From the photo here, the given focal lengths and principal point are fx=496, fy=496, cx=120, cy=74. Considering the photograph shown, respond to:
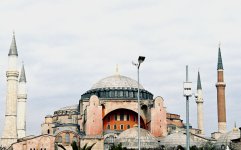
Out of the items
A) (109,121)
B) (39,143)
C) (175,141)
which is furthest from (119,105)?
(39,143)

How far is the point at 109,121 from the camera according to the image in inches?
2349

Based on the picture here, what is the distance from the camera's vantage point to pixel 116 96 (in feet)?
199

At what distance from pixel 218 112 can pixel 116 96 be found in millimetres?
12501

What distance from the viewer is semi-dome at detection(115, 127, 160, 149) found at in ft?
168

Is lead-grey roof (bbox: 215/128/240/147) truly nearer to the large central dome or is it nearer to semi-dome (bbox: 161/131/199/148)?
semi-dome (bbox: 161/131/199/148)

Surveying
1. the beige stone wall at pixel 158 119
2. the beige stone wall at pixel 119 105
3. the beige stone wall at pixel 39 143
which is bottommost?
the beige stone wall at pixel 39 143

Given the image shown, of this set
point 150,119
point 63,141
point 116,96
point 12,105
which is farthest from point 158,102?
point 12,105

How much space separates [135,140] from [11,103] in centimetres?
1384

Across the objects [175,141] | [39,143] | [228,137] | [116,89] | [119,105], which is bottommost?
[39,143]

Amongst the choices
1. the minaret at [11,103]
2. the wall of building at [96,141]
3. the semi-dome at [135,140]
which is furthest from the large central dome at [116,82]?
the minaret at [11,103]

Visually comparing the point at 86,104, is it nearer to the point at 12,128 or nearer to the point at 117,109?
the point at 117,109

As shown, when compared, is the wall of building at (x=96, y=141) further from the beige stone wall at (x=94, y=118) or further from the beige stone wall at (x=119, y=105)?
the beige stone wall at (x=119, y=105)

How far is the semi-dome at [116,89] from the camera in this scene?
60.9 m

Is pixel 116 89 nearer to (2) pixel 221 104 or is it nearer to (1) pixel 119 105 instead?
(1) pixel 119 105
